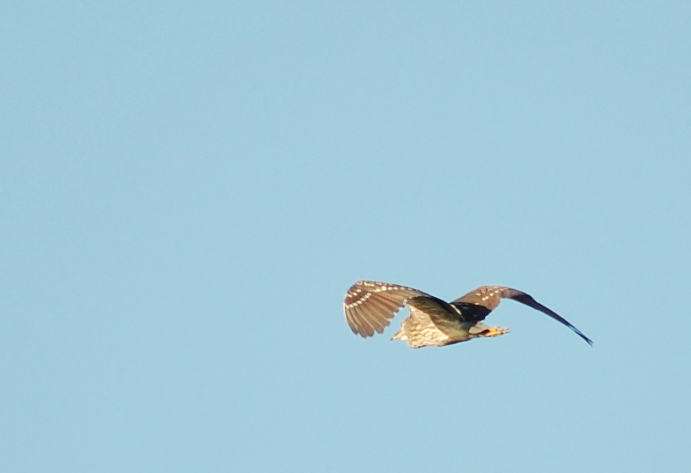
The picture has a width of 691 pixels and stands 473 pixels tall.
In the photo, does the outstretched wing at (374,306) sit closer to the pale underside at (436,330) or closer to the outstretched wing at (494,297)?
the pale underside at (436,330)

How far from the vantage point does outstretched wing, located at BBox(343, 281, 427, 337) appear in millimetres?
20234

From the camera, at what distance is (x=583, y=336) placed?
21562mm

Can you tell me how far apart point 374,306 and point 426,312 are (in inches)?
Result: 67.0

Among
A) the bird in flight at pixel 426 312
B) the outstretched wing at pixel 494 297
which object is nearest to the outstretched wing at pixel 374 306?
the bird in flight at pixel 426 312

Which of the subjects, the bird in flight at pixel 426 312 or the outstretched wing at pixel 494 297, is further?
the outstretched wing at pixel 494 297

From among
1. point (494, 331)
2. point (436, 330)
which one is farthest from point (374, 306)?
point (494, 331)

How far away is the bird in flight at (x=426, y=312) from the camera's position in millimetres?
20297

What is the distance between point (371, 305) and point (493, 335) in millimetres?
2735

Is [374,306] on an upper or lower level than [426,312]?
lower

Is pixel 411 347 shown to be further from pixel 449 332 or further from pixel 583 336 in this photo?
pixel 583 336

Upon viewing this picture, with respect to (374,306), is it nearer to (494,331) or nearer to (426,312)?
(426,312)

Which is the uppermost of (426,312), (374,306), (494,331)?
(426,312)

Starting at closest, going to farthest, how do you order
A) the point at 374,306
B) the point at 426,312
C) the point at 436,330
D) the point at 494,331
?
the point at 374,306, the point at 426,312, the point at 494,331, the point at 436,330

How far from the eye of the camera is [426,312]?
2178 centimetres
